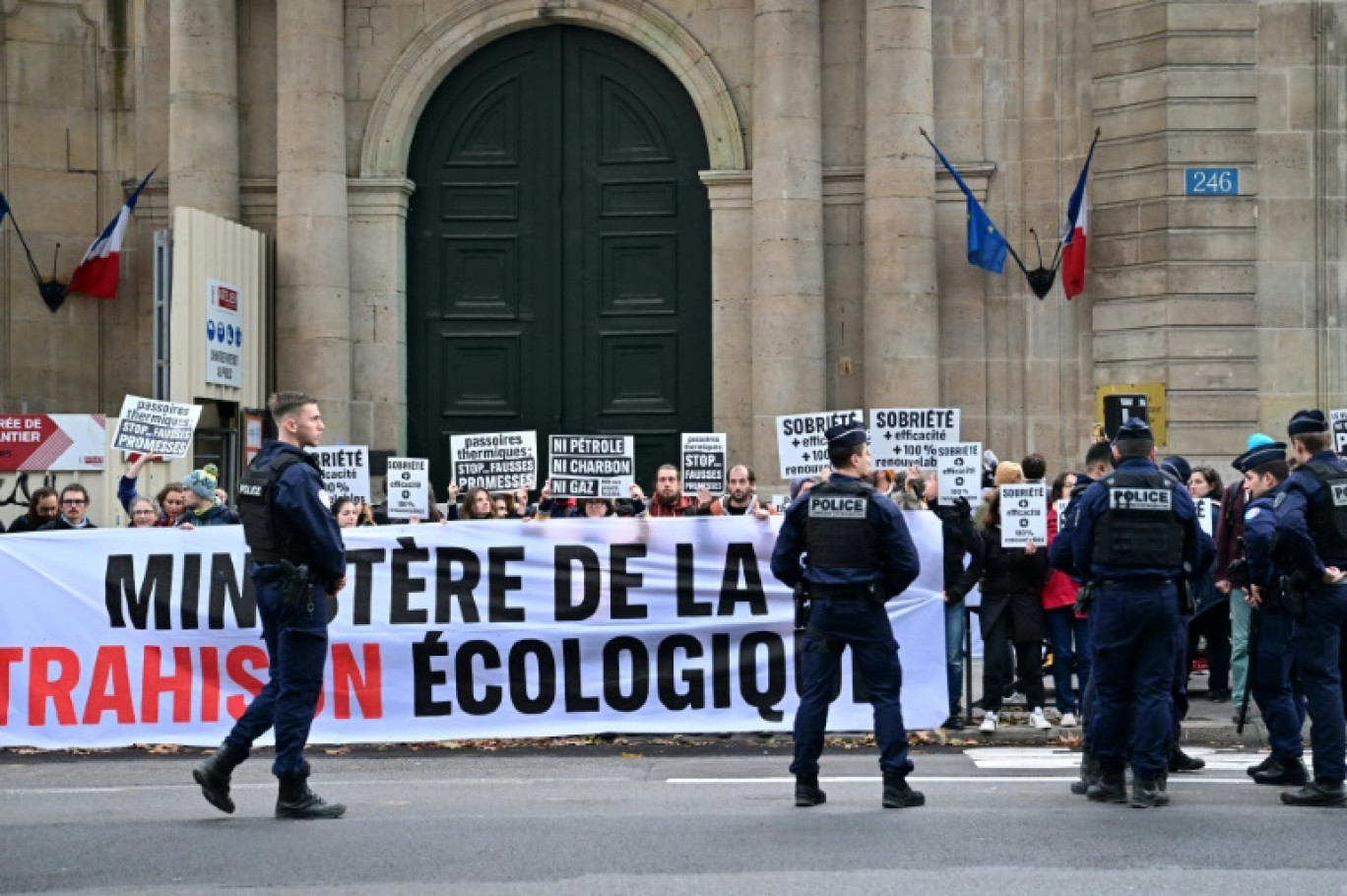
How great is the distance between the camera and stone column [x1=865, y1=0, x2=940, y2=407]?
22.5 meters

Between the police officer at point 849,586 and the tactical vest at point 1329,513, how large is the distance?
216cm

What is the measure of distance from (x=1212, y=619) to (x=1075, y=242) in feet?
20.2

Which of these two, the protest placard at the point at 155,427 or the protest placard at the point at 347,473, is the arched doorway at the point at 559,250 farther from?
the protest placard at the point at 155,427

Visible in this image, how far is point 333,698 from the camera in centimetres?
1464

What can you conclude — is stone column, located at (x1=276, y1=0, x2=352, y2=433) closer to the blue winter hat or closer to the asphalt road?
the asphalt road

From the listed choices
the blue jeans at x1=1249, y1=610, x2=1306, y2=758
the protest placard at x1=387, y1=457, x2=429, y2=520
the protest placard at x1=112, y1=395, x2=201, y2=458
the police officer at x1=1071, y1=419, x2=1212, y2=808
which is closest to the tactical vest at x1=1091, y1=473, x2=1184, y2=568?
the police officer at x1=1071, y1=419, x2=1212, y2=808

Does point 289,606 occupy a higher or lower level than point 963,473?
lower

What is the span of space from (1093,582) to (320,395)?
513 inches

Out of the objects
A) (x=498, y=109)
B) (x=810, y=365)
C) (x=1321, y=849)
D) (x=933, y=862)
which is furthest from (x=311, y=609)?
(x=498, y=109)

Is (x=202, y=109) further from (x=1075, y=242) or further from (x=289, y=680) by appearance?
(x=289, y=680)

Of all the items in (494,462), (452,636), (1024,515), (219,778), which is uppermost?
(494,462)

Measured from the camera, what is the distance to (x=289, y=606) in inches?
431

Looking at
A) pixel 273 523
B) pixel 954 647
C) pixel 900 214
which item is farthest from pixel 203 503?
pixel 900 214

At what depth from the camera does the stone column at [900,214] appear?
22484 millimetres
